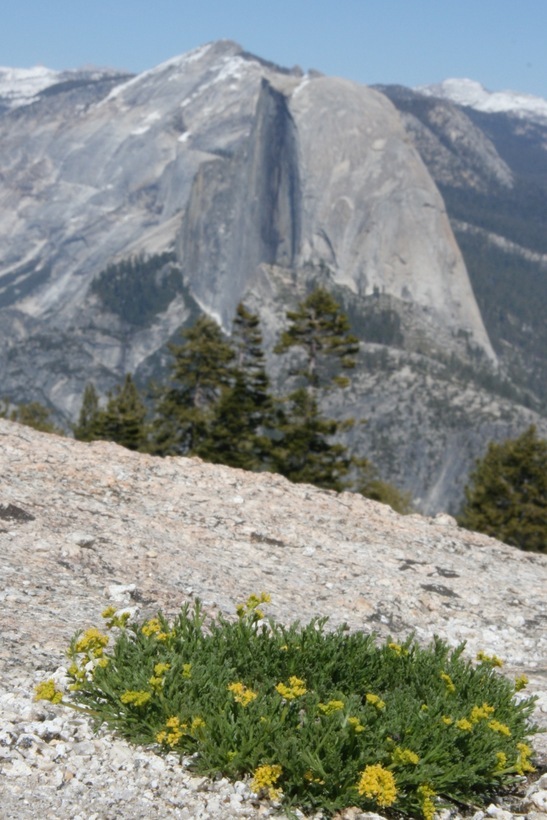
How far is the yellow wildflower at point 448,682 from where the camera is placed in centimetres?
825

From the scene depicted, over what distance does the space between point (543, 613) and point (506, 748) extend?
6.96 metres

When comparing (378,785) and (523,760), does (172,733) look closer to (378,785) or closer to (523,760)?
(378,785)

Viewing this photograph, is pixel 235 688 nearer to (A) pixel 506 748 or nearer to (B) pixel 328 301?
(A) pixel 506 748

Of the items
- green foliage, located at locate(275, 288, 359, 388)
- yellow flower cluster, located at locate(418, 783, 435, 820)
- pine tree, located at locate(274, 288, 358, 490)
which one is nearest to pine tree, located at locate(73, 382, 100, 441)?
pine tree, located at locate(274, 288, 358, 490)

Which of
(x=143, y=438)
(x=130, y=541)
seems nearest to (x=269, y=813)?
(x=130, y=541)

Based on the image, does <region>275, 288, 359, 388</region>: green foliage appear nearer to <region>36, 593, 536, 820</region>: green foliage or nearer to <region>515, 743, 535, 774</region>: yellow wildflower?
<region>36, 593, 536, 820</region>: green foliage

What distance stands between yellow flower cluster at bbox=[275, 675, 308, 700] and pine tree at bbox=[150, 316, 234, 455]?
149 ft

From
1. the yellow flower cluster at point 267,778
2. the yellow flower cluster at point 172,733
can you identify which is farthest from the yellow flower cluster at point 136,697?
the yellow flower cluster at point 267,778

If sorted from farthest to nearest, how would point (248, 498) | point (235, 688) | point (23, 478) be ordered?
point (248, 498) → point (23, 478) → point (235, 688)

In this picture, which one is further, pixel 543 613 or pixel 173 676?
pixel 543 613

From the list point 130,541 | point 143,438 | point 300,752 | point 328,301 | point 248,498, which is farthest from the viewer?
point 143,438

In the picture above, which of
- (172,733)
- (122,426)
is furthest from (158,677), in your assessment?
(122,426)

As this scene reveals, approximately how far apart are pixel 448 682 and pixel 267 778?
2.25 m

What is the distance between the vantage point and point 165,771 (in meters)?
7.35
